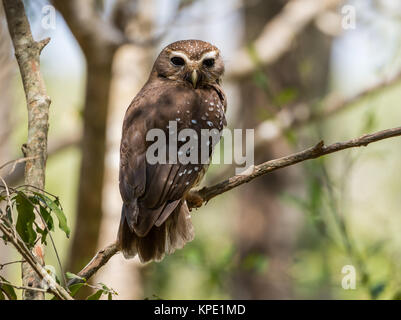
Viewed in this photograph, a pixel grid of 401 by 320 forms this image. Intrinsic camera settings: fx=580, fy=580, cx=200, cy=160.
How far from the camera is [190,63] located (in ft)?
14.5

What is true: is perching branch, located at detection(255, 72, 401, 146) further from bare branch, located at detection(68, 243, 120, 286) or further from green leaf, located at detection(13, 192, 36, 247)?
green leaf, located at detection(13, 192, 36, 247)

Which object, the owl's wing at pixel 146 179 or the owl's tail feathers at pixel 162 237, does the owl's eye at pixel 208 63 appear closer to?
the owl's wing at pixel 146 179

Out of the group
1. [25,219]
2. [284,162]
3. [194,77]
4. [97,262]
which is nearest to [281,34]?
[194,77]

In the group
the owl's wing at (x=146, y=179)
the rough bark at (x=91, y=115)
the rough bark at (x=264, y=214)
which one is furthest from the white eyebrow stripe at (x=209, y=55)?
the rough bark at (x=264, y=214)

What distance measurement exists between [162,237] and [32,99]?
3.88ft

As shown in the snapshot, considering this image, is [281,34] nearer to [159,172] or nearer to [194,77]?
[194,77]

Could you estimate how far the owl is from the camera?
11.0 ft

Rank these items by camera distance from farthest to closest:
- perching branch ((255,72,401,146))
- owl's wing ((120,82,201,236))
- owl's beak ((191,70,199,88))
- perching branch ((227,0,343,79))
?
perching branch ((227,0,343,79)) → perching branch ((255,72,401,146)) → owl's beak ((191,70,199,88)) → owl's wing ((120,82,201,236))

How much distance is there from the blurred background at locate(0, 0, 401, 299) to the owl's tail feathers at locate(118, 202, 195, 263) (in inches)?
36.8

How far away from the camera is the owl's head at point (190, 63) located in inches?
174

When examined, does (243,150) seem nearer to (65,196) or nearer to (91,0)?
(91,0)

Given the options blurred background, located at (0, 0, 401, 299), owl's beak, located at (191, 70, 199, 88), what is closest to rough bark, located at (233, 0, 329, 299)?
blurred background, located at (0, 0, 401, 299)

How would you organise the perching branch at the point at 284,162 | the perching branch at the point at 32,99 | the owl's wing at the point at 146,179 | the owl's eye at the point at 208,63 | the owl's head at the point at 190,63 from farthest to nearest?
the owl's eye at the point at 208,63 < the owl's head at the point at 190,63 < the owl's wing at the point at 146,179 < the perching branch at the point at 284,162 < the perching branch at the point at 32,99

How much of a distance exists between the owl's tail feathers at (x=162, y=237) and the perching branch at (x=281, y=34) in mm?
3019
